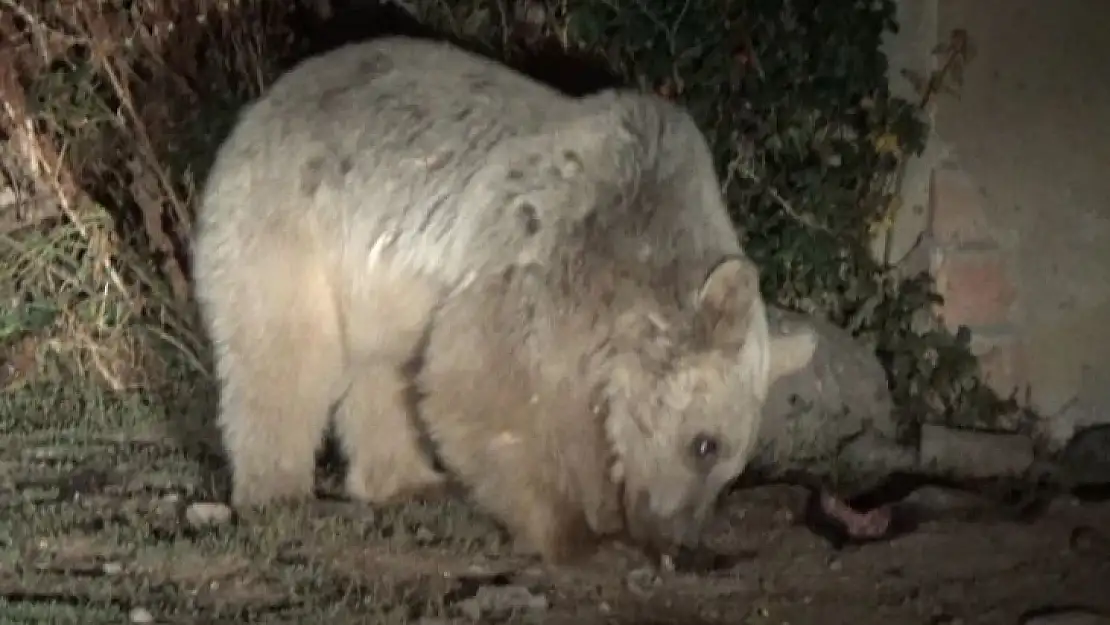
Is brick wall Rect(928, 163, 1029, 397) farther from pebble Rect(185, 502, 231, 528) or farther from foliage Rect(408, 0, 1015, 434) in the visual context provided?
pebble Rect(185, 502, 231, 528)

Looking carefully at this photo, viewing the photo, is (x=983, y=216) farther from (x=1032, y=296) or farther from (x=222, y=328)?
(x=222, y=328)

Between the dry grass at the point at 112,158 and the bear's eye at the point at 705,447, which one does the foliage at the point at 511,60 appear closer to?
the dry grass at the point at 112,158

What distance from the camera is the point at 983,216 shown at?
5285 mm

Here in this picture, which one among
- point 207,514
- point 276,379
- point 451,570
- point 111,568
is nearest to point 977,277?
point 451,570

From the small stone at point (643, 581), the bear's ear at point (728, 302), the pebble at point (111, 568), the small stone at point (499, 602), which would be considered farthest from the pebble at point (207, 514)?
the bear's ear at point (728, 302)

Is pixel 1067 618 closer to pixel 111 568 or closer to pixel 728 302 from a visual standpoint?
pixel 728 302

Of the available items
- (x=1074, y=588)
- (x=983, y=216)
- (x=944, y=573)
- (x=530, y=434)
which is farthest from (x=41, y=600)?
(x=983, y=216)

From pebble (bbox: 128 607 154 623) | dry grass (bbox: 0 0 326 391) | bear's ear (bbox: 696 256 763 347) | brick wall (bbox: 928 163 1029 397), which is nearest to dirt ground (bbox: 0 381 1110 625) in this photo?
pebble (bbox: 128 607 154 623)

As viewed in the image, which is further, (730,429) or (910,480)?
(910,480)

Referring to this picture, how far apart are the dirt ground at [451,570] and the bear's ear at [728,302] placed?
734 millimetres

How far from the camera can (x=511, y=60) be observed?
5945 millimetres

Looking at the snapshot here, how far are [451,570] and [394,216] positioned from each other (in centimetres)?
112

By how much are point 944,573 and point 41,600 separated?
2.60 m

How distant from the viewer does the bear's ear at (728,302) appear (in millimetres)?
3885
